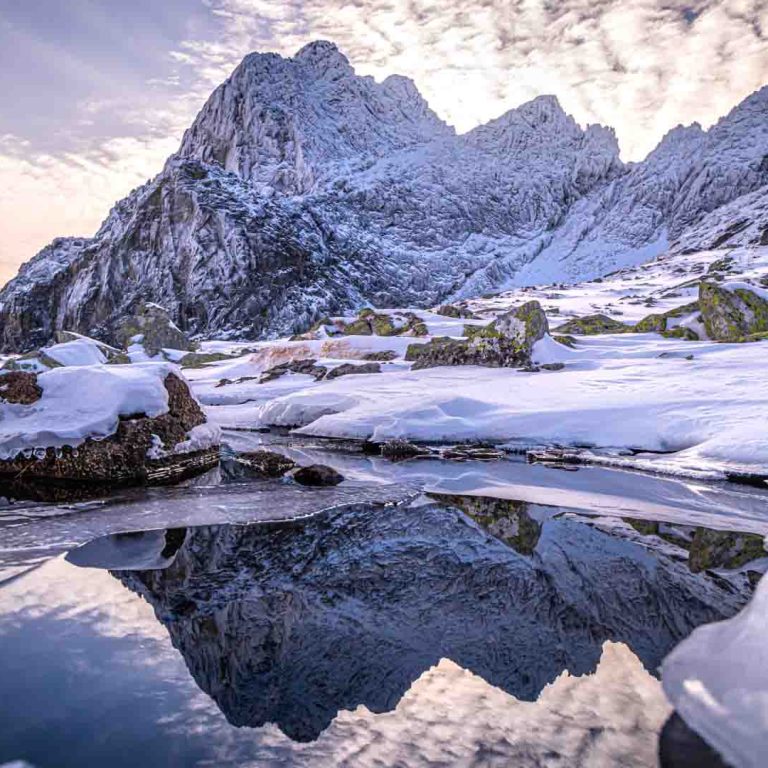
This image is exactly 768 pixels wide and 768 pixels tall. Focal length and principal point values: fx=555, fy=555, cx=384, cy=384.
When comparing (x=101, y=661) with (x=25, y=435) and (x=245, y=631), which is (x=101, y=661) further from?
(x=25, y=435)

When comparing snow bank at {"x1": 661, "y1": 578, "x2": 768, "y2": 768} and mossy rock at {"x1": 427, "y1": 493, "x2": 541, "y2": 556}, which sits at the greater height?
snow bank at {"x1": 661, "y1": 578, "x2": 768, "y2": 768}

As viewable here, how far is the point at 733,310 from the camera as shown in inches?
841

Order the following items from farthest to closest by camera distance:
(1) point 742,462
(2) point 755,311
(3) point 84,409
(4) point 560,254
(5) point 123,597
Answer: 1. (4) point 560,254
2. (2) point 755,311
3. (3) point 84,409
4. (1) point 742,462
5. (5) point 123,597

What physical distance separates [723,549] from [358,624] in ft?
12.4

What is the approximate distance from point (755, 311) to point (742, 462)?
16074 mm

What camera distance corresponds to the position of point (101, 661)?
11.1 feet

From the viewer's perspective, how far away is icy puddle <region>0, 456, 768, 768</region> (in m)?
2.76

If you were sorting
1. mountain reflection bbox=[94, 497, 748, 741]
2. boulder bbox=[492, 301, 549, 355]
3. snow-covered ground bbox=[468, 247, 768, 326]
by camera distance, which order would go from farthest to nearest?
snow-covered ground bbox=[468, 247, 768, 326] → boulder bbox=[492, 301, 549, 355] → mountain reflection bbox=[94, 497, 748, 741]

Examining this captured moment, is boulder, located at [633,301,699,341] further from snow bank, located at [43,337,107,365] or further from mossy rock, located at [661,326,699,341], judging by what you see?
snow bank, located at [43,337,107,365]

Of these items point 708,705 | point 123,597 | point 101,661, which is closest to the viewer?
point 708,705

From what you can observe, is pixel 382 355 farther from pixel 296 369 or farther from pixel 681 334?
pixel 681 334

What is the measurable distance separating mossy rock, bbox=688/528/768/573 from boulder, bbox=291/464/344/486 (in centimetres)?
495

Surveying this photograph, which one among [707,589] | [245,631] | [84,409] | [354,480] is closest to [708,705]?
[707,589]

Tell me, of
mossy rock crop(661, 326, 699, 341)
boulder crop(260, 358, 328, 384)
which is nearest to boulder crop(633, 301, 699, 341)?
mossy rock crop(661, 326, 699, 341)
